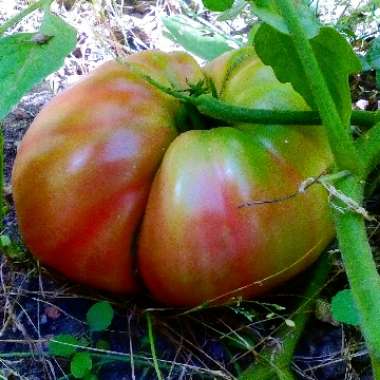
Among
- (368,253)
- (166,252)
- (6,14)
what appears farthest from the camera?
(6,14)

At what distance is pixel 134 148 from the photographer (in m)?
0.95

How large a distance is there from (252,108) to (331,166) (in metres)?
0.12

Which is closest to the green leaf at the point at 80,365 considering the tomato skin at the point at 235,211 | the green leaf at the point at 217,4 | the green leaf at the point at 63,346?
the green leaf at the point at 63,346

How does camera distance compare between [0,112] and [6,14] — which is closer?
[0,112]

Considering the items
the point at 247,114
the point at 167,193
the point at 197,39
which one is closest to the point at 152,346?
the point at 167,193

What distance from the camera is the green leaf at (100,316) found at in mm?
1008

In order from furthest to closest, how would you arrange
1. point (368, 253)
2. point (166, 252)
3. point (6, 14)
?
point (6, 14), point (166, 252), point (368, 253)

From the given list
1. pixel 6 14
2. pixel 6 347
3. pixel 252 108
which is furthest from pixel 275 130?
pixel 6 14

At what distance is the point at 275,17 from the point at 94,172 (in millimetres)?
284

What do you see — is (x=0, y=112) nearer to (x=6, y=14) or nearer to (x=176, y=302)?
(x=176, y=302)

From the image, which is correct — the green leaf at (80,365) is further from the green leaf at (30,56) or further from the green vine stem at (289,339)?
the green leaf at (30,56)

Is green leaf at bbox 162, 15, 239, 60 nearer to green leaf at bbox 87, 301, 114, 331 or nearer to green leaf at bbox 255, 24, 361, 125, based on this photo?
green leaf at bbox 255, 24, 361, 125

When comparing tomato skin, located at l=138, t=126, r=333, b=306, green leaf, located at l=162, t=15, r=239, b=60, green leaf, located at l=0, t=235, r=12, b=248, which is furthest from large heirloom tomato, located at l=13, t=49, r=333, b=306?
green leaf, located at l=162, t=15, r=239, b=60

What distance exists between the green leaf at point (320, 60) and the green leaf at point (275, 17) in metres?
0.02
